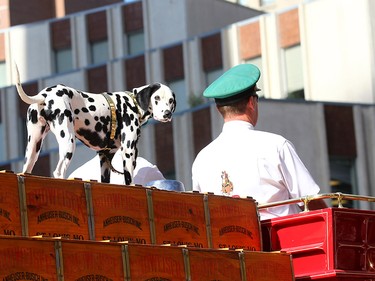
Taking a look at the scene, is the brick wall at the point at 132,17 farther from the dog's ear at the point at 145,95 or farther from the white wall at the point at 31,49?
the dog's ear at the point at 145,95

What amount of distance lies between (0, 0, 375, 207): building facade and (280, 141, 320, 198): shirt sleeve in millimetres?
30048

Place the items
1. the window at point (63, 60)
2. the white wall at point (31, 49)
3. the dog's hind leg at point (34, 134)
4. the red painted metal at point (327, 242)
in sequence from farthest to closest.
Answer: the window at point (63, 60)
the white wall at point (31, 49)
the dog's hind leg at point (34, 134)
the red painted metal at point (327, 242)

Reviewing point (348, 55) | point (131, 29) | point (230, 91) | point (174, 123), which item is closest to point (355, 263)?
point (230, 91)

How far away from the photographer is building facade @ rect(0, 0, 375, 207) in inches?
1606

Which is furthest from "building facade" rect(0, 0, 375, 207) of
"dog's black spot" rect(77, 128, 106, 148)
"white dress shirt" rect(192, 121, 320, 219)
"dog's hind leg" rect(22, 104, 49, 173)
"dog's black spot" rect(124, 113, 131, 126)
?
"dog's hind leg" rect(22, 104, 49, 173)

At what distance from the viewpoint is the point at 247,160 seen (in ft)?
26.4

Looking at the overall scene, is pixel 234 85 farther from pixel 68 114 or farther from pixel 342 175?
pixel 342 175

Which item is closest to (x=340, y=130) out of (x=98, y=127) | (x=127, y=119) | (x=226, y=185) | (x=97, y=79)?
(x=97, y=79)

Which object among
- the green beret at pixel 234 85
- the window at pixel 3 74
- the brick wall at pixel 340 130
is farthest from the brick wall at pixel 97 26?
the green beret at pixel 234 85

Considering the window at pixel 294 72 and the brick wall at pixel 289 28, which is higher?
the brick wall at pixel 289 28

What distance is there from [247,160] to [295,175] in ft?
1.16

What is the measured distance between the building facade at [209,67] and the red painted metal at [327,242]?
30502 mm

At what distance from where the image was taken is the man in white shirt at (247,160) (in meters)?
7.92

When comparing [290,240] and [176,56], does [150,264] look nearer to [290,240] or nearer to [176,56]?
[290,240]
